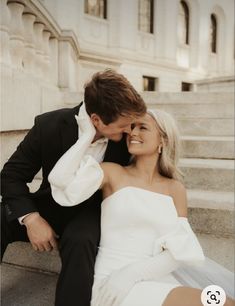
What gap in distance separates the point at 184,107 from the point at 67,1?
4.10 m

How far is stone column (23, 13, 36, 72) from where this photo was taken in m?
3.33

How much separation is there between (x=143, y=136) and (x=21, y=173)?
62cm

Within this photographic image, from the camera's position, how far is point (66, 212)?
6.03ft

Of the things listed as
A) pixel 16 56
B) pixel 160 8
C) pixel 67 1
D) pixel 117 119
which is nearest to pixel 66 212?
pixel 117 119

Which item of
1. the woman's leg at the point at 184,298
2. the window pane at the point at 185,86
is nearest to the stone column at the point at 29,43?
the woman's leg at the point at 184,298

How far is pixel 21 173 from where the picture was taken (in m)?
1.84

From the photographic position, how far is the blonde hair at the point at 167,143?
177 cm

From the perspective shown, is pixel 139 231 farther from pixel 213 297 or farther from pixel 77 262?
pixel 213 297

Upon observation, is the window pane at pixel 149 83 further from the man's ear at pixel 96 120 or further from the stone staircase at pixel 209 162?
the man's ear at pixel 96 120

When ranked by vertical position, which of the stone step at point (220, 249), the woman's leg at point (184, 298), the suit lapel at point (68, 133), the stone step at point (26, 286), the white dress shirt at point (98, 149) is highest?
the suit lapel at point (68, 133)

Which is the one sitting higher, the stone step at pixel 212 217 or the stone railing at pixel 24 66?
the stone railing at pixel 24 66

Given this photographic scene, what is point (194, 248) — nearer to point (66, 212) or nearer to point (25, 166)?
point (66, 212)

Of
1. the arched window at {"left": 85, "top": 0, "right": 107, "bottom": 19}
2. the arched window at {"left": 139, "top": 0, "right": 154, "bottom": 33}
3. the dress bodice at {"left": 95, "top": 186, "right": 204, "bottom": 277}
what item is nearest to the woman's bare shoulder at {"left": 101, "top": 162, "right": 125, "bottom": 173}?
the dress bodice at {"left": 95, "top": 186, "right": 204, "bottom": 277}

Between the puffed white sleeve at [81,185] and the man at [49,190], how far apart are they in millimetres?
135
